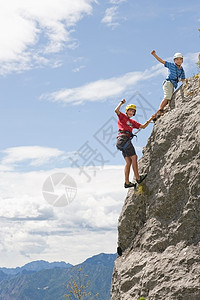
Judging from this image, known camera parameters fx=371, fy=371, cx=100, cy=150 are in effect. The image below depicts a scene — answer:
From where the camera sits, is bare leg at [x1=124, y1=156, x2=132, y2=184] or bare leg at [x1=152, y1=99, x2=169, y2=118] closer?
bare leg at [x1=124, y1=156, x2=132, y2=184]

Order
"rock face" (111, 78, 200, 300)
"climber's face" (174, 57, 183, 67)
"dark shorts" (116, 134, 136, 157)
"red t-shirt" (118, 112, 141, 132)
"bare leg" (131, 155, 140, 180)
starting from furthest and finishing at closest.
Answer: "climber's face" (174, 57, 183, 67) < "red t-shirt" (118, 112, 141, 132) < "dark shorts" (116, 134, 136, 157) < "bare leg" (131, 155, 140, 180) < "rock face" (111, 78, 200, 300)

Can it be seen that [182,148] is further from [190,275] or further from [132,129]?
[190,275]

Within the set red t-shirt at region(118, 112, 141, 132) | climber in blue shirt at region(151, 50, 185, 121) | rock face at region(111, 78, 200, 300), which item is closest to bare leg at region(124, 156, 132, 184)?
rock face at region(111, 78, 200, 300)

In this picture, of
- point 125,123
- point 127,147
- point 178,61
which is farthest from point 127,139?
point 178,61

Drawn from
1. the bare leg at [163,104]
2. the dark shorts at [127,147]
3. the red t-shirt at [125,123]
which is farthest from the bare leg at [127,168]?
the bare leg at [163,104]

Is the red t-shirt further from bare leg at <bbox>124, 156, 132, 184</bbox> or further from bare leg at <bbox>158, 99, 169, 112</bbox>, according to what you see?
bare leg at <bbox>158, 99, 169, 112</bbox>

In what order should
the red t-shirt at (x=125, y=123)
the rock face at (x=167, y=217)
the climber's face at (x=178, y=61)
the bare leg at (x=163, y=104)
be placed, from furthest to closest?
1. the bare leg at (x=163, y=104)
2. the climber's face at (x=178, y=61)
3. the red t-shirt at (x=125, y=123)
4. the rock face at (x=167, y=217)

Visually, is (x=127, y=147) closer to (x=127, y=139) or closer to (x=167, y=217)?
(x=127, y=139)

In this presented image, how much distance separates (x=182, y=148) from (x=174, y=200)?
1570 millimetres

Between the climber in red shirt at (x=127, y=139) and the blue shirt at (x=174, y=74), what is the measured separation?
176 cm

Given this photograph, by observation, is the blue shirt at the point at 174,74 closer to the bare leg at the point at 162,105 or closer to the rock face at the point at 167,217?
the rock face at the point at 167,217

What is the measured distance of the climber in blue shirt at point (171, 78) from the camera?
41.8 ft

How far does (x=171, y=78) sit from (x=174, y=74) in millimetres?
169

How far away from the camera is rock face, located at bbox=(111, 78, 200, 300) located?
10.2m
